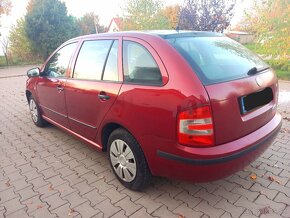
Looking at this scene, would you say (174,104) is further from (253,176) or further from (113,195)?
(253,176)

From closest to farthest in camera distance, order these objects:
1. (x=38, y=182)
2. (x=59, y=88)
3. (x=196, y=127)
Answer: (x=196, y=127) → (x=38, y=182) → (x=59, y=88)

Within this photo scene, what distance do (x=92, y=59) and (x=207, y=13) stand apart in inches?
328

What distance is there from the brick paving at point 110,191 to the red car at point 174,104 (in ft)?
0.99

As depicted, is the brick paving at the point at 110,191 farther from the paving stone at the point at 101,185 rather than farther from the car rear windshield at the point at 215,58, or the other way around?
the car rear windshield at the point at 215,58

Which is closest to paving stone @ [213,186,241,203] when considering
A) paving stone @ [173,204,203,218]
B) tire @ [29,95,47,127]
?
A: paving stone @ [173,204,203,218]

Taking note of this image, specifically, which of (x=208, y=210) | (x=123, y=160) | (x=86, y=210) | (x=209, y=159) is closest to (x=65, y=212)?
(x=86, y=210)

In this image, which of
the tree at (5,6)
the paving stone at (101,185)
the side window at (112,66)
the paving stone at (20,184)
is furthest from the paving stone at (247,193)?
the tree at (5,6)

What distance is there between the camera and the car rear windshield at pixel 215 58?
94.2 inches

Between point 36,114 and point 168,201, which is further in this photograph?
point 36,114

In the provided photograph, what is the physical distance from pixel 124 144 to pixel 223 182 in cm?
124

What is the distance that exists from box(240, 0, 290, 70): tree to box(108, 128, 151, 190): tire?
8.80 m

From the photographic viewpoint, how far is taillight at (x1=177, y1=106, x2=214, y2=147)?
219 centimetres

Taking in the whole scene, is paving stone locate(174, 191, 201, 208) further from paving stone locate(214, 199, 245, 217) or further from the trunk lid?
the trunk lid

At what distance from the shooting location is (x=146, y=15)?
53.0ft
